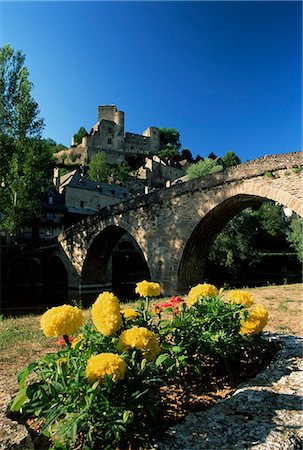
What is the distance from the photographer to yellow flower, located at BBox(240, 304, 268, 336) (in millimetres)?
2703

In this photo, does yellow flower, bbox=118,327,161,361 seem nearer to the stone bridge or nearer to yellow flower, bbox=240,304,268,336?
yellow flower, bbox=240,304,268,336

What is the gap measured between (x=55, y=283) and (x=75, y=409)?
26.9 metres

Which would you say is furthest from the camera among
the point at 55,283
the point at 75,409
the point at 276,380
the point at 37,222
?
the point at 37,222

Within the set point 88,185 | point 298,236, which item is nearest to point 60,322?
point 298,236

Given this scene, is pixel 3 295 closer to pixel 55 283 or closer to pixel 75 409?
pixel 55 283

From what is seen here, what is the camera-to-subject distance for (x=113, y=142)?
65.2m

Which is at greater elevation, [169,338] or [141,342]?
[141,342]

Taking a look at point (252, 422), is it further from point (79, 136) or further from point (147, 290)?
point (79, 136)

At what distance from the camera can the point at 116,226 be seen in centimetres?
1792

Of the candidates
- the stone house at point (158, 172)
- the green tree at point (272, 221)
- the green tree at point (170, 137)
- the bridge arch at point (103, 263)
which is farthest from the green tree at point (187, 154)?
the bridge arch at point (103, 263)

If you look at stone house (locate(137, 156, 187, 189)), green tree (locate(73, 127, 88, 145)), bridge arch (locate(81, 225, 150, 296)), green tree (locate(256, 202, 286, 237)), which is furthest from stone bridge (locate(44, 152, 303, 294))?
green tree (locate(73, 127, 88, 145))

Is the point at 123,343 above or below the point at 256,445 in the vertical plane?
above

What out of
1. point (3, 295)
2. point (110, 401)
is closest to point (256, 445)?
point (110, 401)

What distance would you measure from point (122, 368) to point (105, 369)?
9 centimetres
